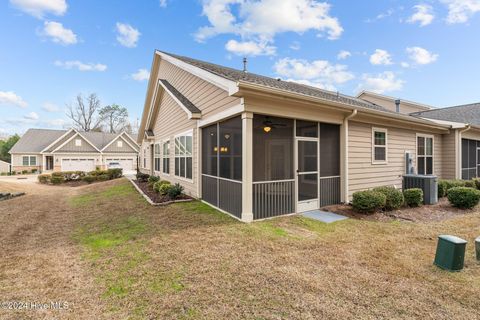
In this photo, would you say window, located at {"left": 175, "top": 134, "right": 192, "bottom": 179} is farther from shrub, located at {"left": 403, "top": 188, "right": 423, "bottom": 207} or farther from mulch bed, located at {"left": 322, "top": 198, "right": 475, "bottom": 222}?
shrub, located at {"left": 403, "top": 188, "right": 423, "bottom": 207}

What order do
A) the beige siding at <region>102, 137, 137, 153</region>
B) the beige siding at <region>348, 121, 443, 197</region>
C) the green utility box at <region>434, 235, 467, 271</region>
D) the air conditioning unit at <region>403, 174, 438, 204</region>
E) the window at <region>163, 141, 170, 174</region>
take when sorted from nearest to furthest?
the green utility box at <region>434, 235, 467, 271</region> < the beige siding at <region>348, 121, 443, 197</region> < the air conditioning unit at <region>403, 174, 438, 204</region> < the window at <region>163, 141, 170, 174</region> < the beige siding at <region>102, 137, 137, 153</region>

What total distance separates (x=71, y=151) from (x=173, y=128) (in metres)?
24.6

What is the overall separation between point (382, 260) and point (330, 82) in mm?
21368

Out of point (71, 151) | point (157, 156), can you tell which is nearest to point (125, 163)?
point (71, 151)

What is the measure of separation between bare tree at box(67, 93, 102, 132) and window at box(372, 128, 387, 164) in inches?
1977

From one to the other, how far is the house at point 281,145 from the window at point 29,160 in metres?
30.7

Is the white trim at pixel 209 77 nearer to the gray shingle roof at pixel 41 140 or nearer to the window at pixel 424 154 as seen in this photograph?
the window at pixel 424 154

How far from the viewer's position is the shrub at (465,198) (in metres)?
7.27

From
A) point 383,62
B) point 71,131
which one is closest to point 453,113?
point 383,62

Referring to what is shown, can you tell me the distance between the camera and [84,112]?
149ft

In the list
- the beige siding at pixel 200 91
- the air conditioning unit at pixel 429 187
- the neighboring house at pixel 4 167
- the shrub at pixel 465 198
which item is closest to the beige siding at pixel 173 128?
the beige siding at pixel 200 91

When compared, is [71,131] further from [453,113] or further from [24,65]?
[453,113]

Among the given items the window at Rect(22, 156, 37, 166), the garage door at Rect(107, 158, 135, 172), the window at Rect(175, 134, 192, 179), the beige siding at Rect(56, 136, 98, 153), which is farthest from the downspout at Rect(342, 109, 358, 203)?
the window at Rect(22, 156, 37, 166)

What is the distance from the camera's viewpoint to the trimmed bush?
663cm
